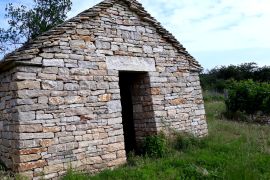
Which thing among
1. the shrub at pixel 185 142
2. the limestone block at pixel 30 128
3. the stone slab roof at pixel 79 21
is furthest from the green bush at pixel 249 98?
the limestone block at pixel 30 128

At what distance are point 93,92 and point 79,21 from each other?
59.2 inches

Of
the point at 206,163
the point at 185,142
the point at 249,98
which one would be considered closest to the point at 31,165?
the point at 206,163

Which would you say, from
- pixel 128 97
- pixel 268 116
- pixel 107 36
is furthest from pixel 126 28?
pixel 268 116

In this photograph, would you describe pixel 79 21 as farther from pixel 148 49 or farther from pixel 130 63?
pixel 148 49

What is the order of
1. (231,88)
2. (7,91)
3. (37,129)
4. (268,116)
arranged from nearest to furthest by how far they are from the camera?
(37,129) → (7,91) → (268,116) → (231,88)

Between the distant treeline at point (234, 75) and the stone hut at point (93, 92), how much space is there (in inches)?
774

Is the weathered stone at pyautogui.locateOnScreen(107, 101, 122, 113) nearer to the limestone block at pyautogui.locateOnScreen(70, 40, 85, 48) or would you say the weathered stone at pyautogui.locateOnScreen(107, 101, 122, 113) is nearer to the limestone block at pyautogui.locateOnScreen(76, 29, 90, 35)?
the limestone block at pyautogui.locateOnScreen(70, 40, 85, 48)

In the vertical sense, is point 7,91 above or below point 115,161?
above

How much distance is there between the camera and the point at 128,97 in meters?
8.10

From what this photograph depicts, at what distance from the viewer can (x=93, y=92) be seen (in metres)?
6.14

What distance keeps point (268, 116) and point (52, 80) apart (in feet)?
31.2

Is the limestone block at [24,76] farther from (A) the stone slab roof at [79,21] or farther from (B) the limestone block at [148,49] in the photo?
(B) the limestone block at [148,49]

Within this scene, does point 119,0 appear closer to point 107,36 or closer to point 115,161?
point 107,36

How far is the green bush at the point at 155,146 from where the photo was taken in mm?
6727
